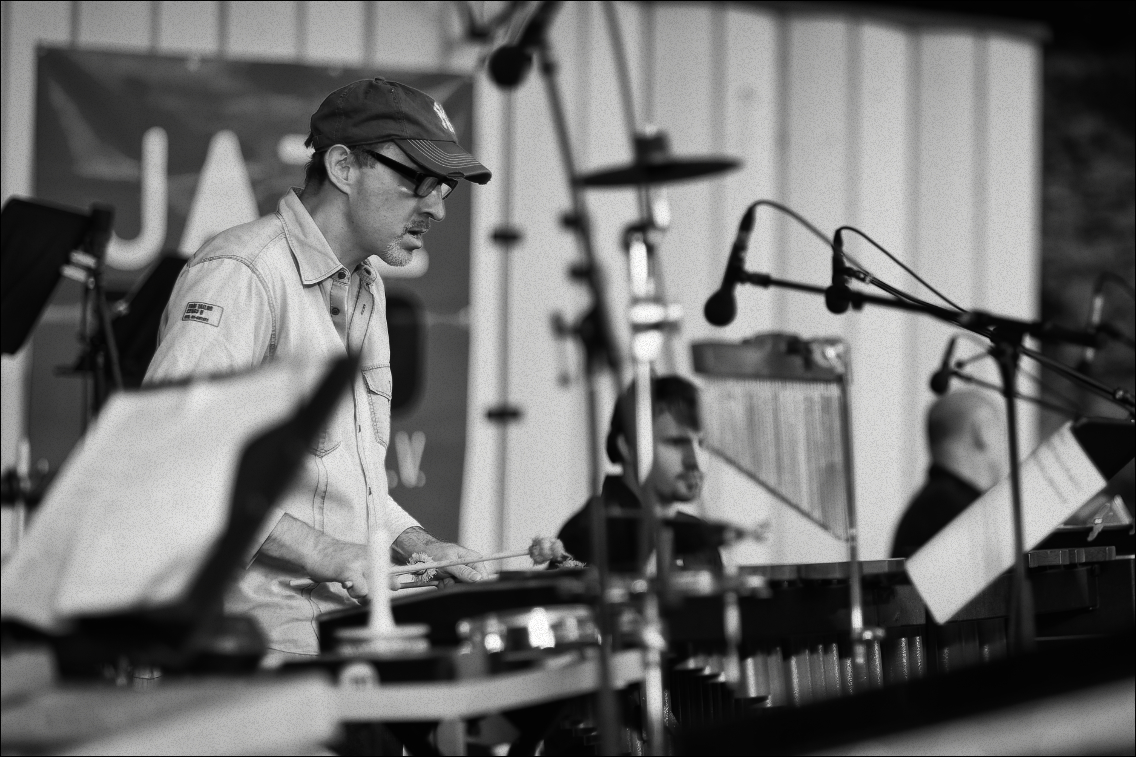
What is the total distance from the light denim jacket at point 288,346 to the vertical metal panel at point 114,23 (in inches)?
129

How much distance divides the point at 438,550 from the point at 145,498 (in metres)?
1.35

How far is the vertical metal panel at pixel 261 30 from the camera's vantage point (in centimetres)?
601

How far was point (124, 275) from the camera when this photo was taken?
5.79 m

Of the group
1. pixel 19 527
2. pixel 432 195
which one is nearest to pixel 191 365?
pixel 432 195

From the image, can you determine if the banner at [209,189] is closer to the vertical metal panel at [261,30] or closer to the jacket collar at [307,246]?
the vertical metal panel at [261,30]

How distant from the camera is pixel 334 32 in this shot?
20.1ft

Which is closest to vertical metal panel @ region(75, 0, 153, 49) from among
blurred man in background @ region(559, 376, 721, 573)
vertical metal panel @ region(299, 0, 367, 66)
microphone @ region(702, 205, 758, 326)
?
vertical metal panel @ region(299, 0, 367, 66)

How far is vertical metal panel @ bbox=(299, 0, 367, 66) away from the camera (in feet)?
20.0

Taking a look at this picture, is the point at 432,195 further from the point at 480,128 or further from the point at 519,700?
the point at 480,128

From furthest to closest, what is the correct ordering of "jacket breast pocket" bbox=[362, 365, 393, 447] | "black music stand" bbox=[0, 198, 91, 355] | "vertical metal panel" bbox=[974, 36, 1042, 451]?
"vertical metal panel" bbox=[974, 36, 1042, 451] → "black music stand" bbox=[0, 198, 91, 355] → "jacket breast pocket" bbox=[362, 365, 393, 447]

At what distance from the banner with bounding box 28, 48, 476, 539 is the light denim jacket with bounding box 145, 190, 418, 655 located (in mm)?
2819

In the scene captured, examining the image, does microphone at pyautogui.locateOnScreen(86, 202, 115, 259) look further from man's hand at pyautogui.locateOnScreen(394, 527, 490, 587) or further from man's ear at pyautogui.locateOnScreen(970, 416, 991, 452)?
man's ear at pyautogui.locateOnScreen(970, 416, 991, 452)

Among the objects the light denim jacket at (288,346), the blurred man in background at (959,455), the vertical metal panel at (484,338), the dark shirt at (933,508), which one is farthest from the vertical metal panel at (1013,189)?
the light denim jacket at (288,346)

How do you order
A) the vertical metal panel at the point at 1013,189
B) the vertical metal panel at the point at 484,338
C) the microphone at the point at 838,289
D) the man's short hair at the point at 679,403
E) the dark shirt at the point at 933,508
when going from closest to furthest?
the microphone at the point at 838,289 → the man's short hair at the point at 679,403 → the dark shirt at the point at 933,508 → the vertical metal panel at the point at 484,338 → the vertical metal panel at the point at 1013,189
